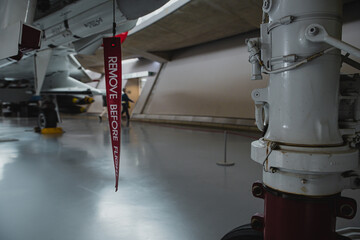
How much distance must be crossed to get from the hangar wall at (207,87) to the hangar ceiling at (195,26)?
639 millimetres

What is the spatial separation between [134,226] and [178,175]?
143cm

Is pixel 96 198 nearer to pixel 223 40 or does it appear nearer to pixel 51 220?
pixel 51 220

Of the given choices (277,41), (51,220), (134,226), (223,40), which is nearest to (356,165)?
(277,41)

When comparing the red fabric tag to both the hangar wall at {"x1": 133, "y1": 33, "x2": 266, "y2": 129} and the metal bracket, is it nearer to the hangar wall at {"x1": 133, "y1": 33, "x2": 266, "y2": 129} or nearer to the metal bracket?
the metal bracket

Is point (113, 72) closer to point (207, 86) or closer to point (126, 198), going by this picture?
point (126, 198)

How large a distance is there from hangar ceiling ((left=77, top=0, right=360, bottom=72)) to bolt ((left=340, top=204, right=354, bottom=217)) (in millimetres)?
5650

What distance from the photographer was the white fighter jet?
258 cm

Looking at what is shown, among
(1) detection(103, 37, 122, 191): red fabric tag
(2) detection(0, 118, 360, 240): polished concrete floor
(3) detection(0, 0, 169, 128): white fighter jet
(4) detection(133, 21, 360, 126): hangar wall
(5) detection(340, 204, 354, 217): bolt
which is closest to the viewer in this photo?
(5) detection(340, 204, 354, 217): bolt

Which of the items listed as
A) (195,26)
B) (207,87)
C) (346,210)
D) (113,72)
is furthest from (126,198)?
(207,87)

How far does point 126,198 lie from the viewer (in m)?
2.43

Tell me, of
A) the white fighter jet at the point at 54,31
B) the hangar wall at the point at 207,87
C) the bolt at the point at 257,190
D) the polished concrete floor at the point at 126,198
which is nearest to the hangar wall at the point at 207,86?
the hangar wall at the point at 207,87

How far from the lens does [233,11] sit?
8.31m

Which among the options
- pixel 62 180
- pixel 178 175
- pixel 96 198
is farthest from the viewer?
pixel 178 175

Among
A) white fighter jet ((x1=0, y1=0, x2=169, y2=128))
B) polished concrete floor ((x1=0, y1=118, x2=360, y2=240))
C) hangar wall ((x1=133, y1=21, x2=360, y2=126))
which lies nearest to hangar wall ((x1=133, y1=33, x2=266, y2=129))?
hangar wall ((x1=133, y1=21, x2=360, y2=126))
